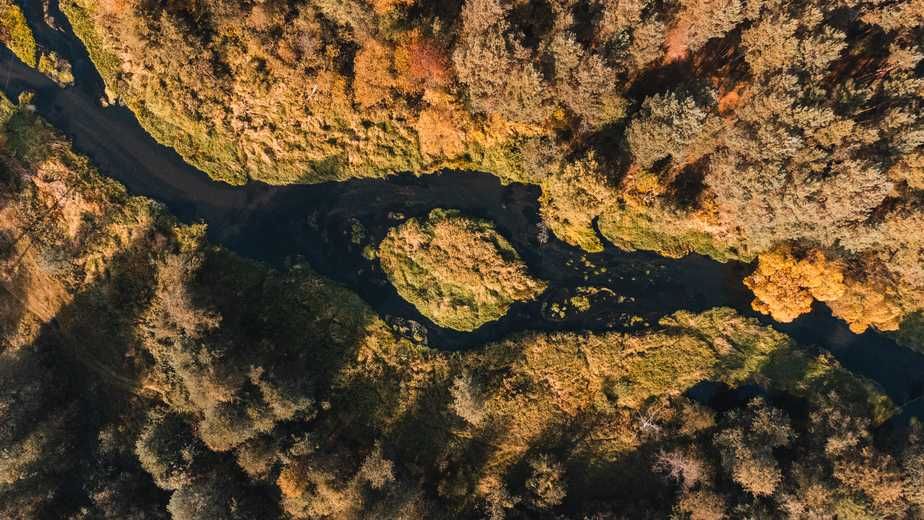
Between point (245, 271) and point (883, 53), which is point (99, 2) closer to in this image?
point (245, 271)

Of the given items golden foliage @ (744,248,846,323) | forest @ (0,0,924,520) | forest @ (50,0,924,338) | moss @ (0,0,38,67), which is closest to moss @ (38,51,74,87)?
forest @ (0,0,924,520)

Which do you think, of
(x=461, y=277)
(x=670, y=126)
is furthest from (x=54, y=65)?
(x=670, y=126)

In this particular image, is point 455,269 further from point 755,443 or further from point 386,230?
point 755,443

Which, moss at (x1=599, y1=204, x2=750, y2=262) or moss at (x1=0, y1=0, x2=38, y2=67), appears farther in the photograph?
moss at (x1=599, y1=204, x2=750, y2=262)

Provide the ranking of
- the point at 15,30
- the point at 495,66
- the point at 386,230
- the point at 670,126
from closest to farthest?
1. the point at 495,66
2. the point at 670,126
3. the point at 15,30
4. the point at 386,230

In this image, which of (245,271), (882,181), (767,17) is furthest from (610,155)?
(245,271)

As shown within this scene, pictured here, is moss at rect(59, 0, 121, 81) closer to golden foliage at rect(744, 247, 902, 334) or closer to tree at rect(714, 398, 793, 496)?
golden foliage at rect(744, 247, 902, 334)

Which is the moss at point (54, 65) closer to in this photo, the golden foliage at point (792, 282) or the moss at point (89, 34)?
the moss at point (89, 34)
